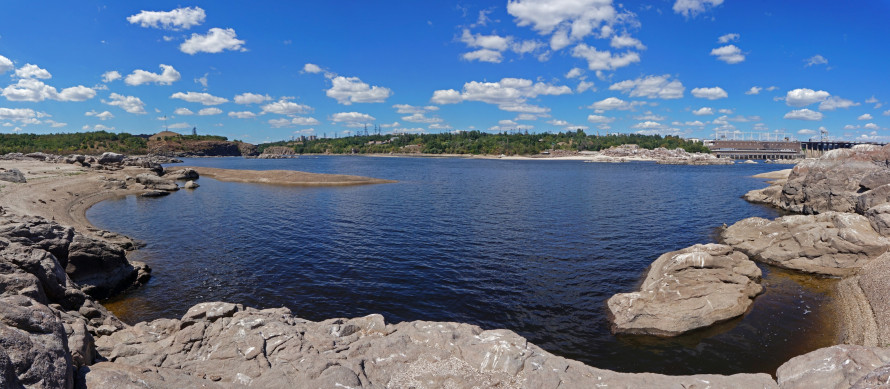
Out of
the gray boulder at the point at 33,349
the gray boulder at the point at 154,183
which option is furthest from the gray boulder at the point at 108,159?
the gray boulder at the point at 33,349

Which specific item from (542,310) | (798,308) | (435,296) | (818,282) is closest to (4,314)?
(435,296)

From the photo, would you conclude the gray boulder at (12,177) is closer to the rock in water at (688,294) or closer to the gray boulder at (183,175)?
the gray boulder at (183,175)

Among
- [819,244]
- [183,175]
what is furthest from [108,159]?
[819,244]

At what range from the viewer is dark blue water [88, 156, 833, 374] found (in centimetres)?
1973

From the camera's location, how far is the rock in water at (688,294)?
20.5 metres

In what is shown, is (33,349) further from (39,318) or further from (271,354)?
(271,354)

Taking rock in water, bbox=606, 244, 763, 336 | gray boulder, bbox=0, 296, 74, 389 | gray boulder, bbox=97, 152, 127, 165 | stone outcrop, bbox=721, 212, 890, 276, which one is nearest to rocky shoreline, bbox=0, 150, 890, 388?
gray boulder, bbox=0, 296, 74, 389

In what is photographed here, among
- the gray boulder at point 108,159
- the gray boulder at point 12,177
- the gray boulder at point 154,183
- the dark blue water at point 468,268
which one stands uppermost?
the gray boulder at point 108,159

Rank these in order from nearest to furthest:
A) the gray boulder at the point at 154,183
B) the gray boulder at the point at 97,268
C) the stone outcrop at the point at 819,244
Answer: the gray boulder at the point at 97,268, the stone outcrop at the point at 819,244, the gray boulder at the point at 154,183

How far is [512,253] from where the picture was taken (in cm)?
3366

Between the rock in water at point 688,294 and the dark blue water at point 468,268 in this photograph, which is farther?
the rock in water at point 688,294

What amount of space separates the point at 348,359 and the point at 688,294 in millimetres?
18486

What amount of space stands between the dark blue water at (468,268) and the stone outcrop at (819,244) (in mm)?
2966

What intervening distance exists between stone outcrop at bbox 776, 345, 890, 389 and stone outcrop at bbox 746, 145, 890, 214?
33404 millimetres
